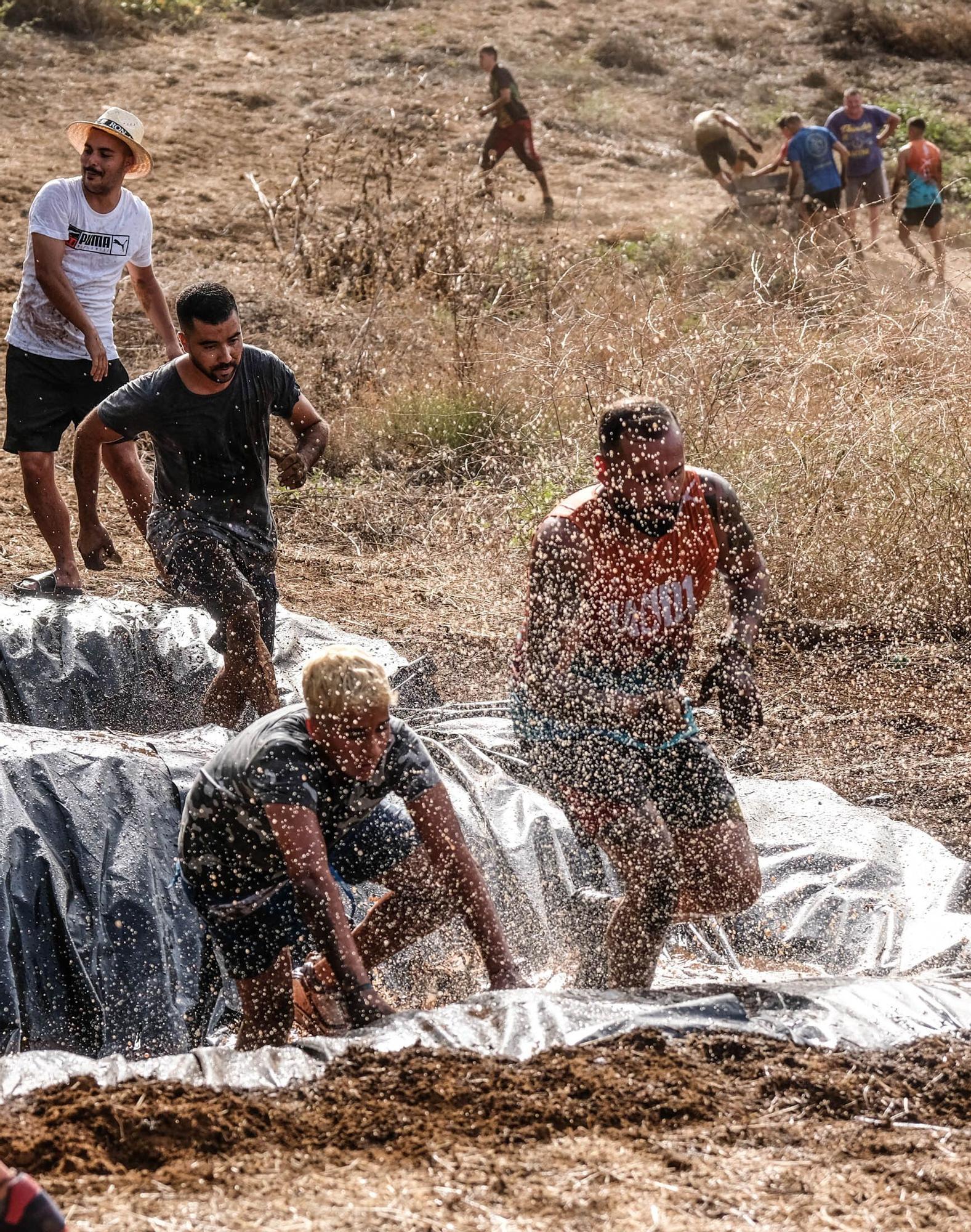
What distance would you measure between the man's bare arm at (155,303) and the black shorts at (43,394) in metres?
0.23

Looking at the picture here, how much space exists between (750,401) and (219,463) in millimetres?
2675

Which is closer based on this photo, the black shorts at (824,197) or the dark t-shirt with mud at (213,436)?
the dark t-shirt with mud at (213,436)

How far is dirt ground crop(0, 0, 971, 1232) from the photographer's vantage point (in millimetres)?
2385

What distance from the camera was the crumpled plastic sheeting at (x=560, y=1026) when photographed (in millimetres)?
2701

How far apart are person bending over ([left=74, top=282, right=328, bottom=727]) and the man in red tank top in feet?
4.21

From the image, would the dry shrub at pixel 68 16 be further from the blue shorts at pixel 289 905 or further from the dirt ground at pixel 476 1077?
the blue shorts at pixel 289 905

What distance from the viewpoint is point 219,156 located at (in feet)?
48.3

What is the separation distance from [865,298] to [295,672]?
3392mm

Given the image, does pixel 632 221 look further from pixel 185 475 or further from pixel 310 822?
pixel 310 822

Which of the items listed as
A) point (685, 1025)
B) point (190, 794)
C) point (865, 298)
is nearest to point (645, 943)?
point (685, 1025)

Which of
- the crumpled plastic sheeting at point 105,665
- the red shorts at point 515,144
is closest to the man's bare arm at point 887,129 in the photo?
the red shorts at point 515,144

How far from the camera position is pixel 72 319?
525 cm

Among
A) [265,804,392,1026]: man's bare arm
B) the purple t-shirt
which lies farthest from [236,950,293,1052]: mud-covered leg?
the purple t-shirt

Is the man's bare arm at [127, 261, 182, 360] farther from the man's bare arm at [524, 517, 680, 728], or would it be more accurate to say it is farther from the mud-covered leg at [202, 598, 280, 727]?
the man's bare arm at [524, 517, 680, 728]
